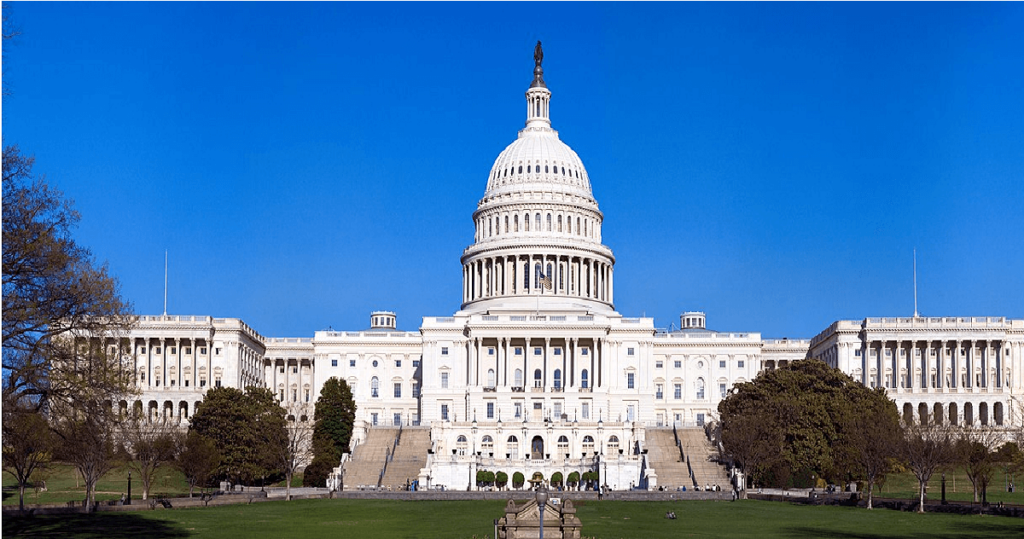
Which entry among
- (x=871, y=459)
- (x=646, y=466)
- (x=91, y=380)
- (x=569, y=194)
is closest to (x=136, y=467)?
(x=646, y=466)

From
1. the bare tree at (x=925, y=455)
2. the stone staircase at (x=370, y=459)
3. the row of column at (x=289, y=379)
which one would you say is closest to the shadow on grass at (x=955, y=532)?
the bare tree at (x=925, y=455)

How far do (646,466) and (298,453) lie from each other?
2947 centimetres

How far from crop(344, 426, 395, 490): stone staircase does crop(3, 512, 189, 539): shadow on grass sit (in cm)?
4095

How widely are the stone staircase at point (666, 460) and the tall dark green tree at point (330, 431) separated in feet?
87.1

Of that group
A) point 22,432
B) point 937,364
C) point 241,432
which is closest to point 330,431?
point 241,432

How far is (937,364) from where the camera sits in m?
149

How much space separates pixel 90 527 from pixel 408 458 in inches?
2407

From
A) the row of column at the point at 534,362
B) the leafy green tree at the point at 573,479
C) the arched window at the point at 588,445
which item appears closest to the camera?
the leafy green tree at the point at 573,479

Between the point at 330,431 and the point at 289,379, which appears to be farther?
the point at 289,379

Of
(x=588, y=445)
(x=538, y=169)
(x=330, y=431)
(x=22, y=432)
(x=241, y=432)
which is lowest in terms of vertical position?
(x=588, y=445)

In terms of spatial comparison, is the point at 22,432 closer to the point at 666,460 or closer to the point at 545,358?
the point at 666,460

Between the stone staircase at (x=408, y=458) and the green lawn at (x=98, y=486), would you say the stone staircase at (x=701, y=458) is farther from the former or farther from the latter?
the green lawn at (x=98, y=486)

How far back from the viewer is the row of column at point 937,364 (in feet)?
481

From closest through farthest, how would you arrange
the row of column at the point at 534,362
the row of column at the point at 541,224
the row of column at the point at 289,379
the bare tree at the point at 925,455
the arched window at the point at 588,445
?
1. the bare tree at the point at 925,455
2. the arched window at the point at 588,445
3. the row of column at the point at 534,362
4. the row of column at the point at 541,224
5. the row of column at the point at 289,379
